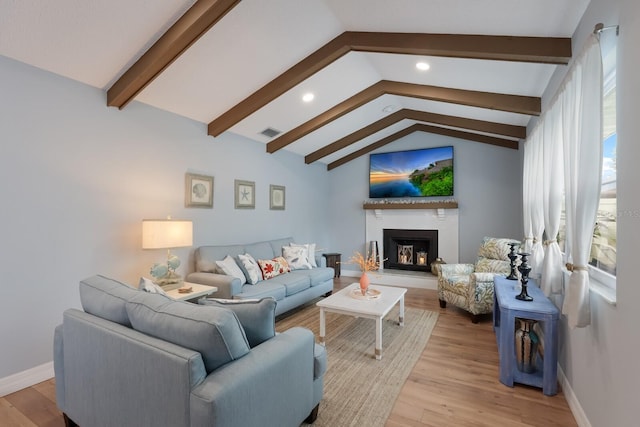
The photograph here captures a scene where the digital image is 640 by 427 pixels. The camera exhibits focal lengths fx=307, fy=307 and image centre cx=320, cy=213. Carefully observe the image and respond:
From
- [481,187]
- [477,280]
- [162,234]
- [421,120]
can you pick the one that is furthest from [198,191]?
[481,187]

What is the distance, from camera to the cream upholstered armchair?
3742mm

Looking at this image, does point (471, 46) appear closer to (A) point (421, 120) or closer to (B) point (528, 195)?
(B) point (528, 195)

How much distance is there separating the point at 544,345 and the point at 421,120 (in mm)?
3918

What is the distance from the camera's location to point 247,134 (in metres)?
4.76

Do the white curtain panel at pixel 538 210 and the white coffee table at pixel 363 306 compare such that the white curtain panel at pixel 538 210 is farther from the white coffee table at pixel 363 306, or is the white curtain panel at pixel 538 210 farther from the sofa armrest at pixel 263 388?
the sofa armrest at pixel 263 388

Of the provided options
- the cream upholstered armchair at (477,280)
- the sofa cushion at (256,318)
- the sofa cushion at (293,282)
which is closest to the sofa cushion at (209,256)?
the sofa cushion at (293,282)

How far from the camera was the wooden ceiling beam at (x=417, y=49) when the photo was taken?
7.90ft

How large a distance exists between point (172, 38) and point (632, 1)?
116 inches

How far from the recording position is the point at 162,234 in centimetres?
309

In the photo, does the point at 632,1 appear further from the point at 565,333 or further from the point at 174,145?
the point at 174,145

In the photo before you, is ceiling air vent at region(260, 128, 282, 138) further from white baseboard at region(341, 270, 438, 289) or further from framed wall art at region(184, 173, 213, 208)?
white baseboard at region(341, 270, 438, 289)

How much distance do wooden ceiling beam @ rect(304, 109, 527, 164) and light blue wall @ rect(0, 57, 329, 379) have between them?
266cm

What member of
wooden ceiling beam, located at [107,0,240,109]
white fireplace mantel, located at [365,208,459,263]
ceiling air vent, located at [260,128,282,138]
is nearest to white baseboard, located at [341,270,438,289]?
white fireplace mantel, located at [365,208,459,263]

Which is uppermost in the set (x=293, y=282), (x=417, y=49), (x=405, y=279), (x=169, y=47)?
(x=417, y=49)
